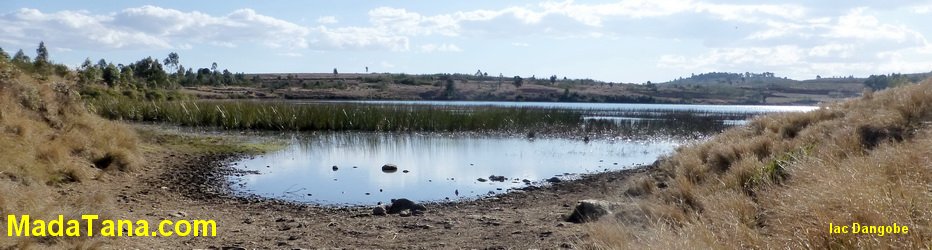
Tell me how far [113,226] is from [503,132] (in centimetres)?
2134

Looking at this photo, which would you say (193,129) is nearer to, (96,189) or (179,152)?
(179,152)

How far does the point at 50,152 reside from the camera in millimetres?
9977

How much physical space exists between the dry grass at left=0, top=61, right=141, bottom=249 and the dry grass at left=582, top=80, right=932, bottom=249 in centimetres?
483

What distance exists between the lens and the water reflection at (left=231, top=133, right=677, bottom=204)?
39.5 feet

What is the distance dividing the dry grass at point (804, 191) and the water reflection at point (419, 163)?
4.36 m

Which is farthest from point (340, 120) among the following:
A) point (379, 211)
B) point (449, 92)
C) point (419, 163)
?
point (449, 92)

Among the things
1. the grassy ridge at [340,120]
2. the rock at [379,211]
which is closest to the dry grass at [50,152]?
the rock at [379,211]

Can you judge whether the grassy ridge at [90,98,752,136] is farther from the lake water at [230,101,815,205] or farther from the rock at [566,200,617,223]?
the rock at [566,200,617,223]

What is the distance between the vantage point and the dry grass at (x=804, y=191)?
4133 mm

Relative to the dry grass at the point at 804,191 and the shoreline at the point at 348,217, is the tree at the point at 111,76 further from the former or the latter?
the dry grass at the point at 804,191

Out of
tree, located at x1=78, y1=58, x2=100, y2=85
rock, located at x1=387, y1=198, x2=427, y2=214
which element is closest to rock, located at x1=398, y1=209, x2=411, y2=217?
rock, located at x1=387, y1=198, x2=427, y2=214

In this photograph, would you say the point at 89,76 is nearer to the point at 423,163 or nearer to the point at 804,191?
the point at 423,163

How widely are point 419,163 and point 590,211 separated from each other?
29.7 ft

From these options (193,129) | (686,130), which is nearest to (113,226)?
(193,129)
